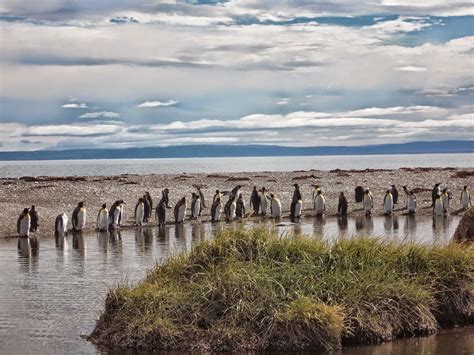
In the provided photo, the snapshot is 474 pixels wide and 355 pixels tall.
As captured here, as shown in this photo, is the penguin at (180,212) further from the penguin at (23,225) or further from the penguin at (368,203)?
the penguin at (368,203)

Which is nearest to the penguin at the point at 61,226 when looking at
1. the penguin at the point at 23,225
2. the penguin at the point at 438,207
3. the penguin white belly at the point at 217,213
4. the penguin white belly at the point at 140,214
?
the penguin at the point at 23,225

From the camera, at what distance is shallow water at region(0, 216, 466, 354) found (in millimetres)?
10617

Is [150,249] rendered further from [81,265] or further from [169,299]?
[169,299]

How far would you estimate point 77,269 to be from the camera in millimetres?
16453

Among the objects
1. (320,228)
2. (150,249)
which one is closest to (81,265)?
(150,249)

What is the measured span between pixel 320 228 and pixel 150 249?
7.74 meters

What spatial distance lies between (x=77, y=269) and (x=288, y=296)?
25.9 feet

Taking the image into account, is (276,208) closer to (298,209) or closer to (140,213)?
(298,209)

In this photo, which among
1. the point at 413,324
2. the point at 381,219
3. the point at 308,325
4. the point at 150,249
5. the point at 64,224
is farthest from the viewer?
the point at 381,219

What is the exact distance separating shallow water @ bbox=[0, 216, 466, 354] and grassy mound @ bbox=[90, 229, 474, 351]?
20.3 inches

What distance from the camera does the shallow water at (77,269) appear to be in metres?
10.6

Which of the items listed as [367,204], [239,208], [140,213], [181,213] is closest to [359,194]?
[367,204]

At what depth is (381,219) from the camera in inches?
1169

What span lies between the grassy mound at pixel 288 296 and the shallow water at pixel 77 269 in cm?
52
